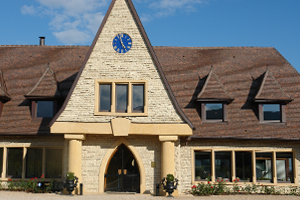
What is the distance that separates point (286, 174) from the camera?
18.4 metres

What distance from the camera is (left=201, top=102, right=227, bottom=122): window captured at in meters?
18.8

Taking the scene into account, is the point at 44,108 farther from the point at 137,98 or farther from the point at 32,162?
the point at 137,98

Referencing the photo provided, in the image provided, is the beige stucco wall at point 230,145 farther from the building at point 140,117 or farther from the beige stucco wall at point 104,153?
Result: the beige stucco wall at point 104,153

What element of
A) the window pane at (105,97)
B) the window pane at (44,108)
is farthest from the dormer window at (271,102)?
the window pane at (44,108)

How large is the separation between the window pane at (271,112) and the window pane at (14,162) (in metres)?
→ 13.7

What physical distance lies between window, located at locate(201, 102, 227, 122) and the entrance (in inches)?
189

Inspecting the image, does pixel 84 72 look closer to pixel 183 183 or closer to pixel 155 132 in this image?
pixel 155 132

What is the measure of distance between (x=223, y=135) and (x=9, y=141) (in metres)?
11.6

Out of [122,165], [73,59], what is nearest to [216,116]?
[122,165]

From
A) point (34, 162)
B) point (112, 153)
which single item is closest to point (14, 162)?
point (34, 162)

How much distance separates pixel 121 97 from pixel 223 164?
6644mm

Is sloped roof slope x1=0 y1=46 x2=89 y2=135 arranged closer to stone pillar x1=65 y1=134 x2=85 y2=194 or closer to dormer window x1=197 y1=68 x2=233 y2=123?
stone pillar x1=65 y1=134 x2=85 y2=194

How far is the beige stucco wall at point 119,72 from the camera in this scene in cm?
1667

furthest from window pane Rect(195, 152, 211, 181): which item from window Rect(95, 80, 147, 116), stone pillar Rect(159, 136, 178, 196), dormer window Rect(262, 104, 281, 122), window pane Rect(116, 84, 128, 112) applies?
window pane Rect(116, 84, 128, 112)
